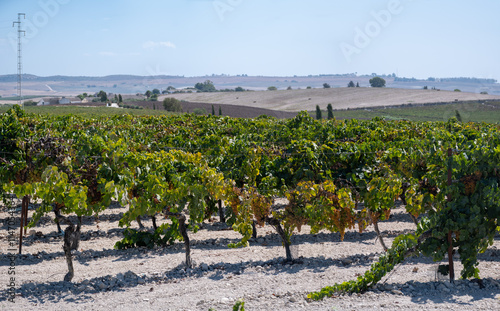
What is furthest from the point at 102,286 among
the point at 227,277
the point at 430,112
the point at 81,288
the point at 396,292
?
the point at 430,112

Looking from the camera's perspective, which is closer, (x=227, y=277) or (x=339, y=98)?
(x=227, y=277)

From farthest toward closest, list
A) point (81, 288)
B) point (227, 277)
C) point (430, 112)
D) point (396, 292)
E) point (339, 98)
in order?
point (339, 98), point (430, 112), point (227, 277), point (81, 288), point (396, 292)

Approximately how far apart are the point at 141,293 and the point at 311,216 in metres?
3.28

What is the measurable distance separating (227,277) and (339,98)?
307 feet

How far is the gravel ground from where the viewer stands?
680cm

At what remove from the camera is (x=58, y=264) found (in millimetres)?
9531

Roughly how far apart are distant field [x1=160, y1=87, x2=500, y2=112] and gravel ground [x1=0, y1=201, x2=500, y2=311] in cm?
7580

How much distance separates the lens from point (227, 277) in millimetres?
8211

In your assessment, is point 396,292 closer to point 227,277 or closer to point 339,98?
point 227,277

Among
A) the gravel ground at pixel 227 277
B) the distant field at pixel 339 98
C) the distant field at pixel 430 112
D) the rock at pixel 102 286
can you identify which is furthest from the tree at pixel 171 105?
the rock at pixel 102 286

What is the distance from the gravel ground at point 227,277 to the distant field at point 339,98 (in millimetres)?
75804

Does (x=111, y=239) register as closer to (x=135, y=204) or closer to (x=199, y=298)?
(x=135, y=204)

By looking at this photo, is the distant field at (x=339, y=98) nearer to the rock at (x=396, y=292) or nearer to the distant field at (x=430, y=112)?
the distant field at (x=430, y=112)

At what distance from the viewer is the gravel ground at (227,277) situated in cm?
680
